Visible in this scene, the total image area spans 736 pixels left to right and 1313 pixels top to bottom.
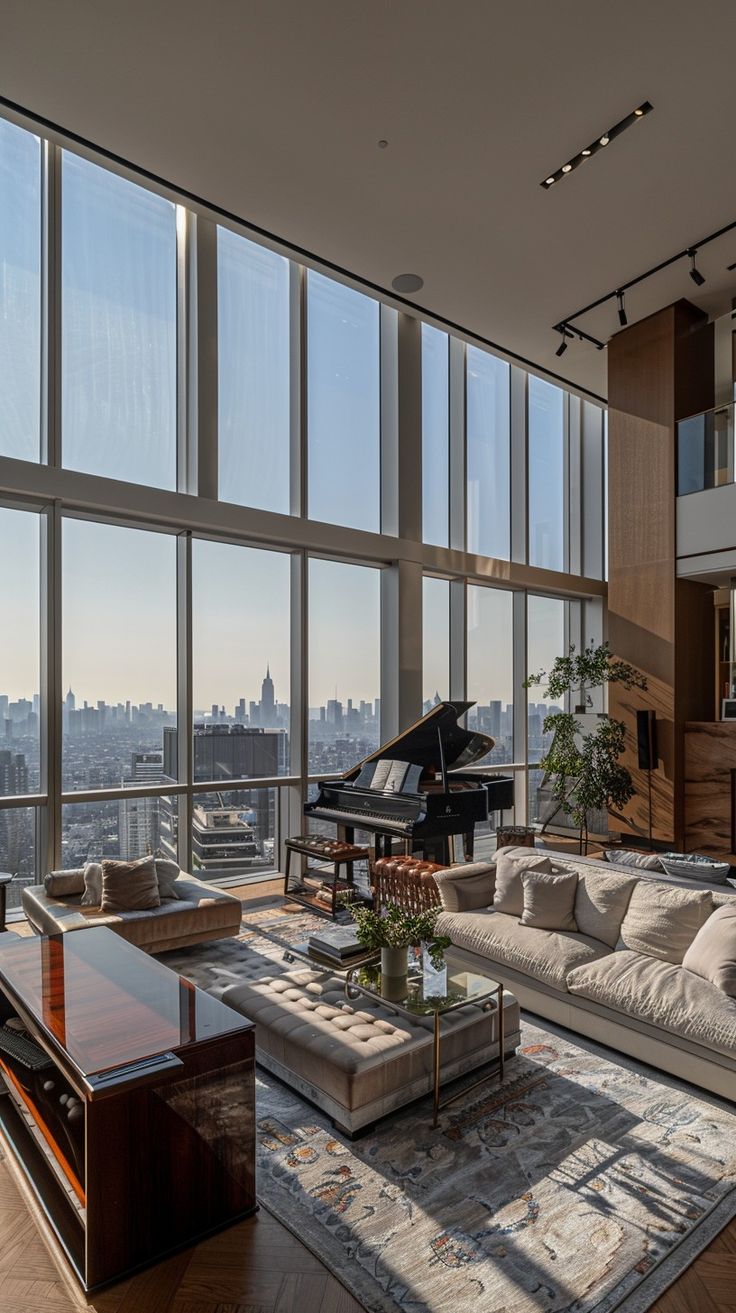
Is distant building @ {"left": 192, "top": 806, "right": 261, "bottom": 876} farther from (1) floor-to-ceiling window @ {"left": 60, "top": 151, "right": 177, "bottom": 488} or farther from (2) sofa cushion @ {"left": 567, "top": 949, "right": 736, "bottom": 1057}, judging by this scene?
(2) sofa cushion @ {"left": 567, "top": 949, "right": 736, "bottom": 1057}

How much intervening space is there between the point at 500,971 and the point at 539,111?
5.59m

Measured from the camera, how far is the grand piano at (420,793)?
653 cm

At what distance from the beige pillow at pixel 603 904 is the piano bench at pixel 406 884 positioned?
112 centimetres

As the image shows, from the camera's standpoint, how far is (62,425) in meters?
6.36

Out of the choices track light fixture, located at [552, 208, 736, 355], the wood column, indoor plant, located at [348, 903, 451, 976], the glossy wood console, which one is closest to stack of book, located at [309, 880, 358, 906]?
indoor plant, located at [348, 903, 451, 976]

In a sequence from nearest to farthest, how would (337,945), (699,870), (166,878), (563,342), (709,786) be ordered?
(337,945) → (699,870) → (166,878) → (709,786) → (563,342)

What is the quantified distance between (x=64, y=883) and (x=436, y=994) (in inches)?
117

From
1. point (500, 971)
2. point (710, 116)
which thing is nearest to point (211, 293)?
point (710, 116)

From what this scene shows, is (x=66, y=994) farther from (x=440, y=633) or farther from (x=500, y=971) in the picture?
(x=440, y=633)

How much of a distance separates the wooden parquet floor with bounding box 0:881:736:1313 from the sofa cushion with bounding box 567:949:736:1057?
2.79 ft

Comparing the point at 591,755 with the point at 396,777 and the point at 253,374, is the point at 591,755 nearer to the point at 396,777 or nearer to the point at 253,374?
the point at 396,777

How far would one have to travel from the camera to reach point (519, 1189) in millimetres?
2822

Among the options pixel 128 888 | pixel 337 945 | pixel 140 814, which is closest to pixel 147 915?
pixel 128 888

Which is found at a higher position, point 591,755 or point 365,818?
point 591,755
